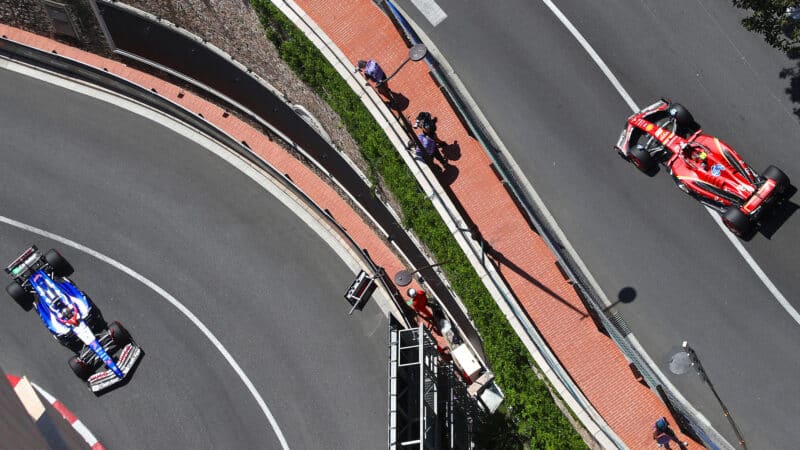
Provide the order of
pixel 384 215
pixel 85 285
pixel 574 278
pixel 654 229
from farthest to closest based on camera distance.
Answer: pixel 85 285 → pixel 384 215 → pixel 654 229 → pixel 574 278

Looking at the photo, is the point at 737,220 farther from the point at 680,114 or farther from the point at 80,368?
the point at 80,368

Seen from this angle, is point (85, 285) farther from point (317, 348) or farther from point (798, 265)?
point (798, 265)

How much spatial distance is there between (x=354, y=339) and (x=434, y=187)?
9878mm

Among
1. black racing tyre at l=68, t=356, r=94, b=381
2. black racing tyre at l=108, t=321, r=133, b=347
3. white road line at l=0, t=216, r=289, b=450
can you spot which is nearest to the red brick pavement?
white road line at l=0, t=216, r=289, b=450

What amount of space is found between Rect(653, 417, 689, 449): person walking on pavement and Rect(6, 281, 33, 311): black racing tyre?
31.2 metres

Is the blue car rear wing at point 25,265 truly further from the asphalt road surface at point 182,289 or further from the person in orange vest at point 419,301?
the person in orange vest at point 419,301

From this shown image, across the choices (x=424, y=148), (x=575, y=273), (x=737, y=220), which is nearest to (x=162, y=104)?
→ (x=424, y=148)

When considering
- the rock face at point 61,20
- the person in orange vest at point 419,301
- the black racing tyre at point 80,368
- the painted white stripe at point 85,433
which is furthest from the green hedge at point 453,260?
the painted white stripe at point 85,433

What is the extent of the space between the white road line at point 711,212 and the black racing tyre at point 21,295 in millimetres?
29838

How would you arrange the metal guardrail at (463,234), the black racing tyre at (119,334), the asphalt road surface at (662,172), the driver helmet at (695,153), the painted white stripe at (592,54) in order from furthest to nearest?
the black racing tyre at (119,334)
the painted white stripe at (592,54)
the driver helmet at (695,153)
the asphalt road surface at (662,172)
the metal guardrail at (463,234)

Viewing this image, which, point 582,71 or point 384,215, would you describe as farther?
point 384,215

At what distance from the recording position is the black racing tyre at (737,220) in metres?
29.2

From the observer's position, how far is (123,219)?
38.8m

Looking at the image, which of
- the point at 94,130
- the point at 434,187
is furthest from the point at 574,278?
the point at 94,130
